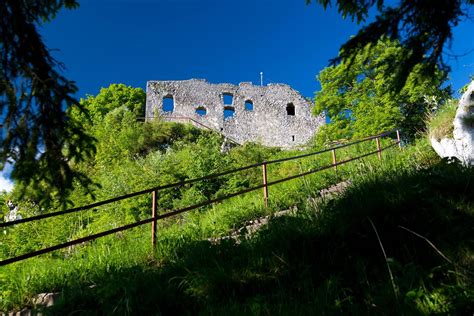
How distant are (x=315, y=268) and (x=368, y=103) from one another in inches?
712

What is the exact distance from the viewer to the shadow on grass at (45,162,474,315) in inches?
102

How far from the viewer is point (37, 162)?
266 centimetres

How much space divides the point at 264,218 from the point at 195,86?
2623cm

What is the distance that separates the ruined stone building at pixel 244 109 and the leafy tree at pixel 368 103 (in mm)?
8206

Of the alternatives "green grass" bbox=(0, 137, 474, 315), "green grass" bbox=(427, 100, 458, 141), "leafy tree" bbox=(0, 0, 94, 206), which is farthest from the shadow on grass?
"green grass" bbox=(427, 100, 458, 141)

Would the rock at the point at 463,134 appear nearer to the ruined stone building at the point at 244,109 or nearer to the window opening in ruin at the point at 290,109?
the ruined stone building at the point at 244,109

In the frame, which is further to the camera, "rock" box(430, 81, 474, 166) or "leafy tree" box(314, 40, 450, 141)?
"leafy tree" box(314, 40, 450, 141)

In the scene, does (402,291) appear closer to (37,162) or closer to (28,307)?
(37,162)

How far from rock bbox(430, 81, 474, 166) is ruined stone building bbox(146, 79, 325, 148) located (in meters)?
21.2

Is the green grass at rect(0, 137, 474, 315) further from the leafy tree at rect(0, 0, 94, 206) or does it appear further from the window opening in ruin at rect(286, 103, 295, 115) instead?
the window opening in ruin at rect(286, 103, 295, 115)

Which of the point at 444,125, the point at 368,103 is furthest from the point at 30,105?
the point at 368,103

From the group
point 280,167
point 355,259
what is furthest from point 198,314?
point 280,167

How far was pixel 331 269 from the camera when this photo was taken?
3176 millimetres

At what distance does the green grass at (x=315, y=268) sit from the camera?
2635 millimetres
